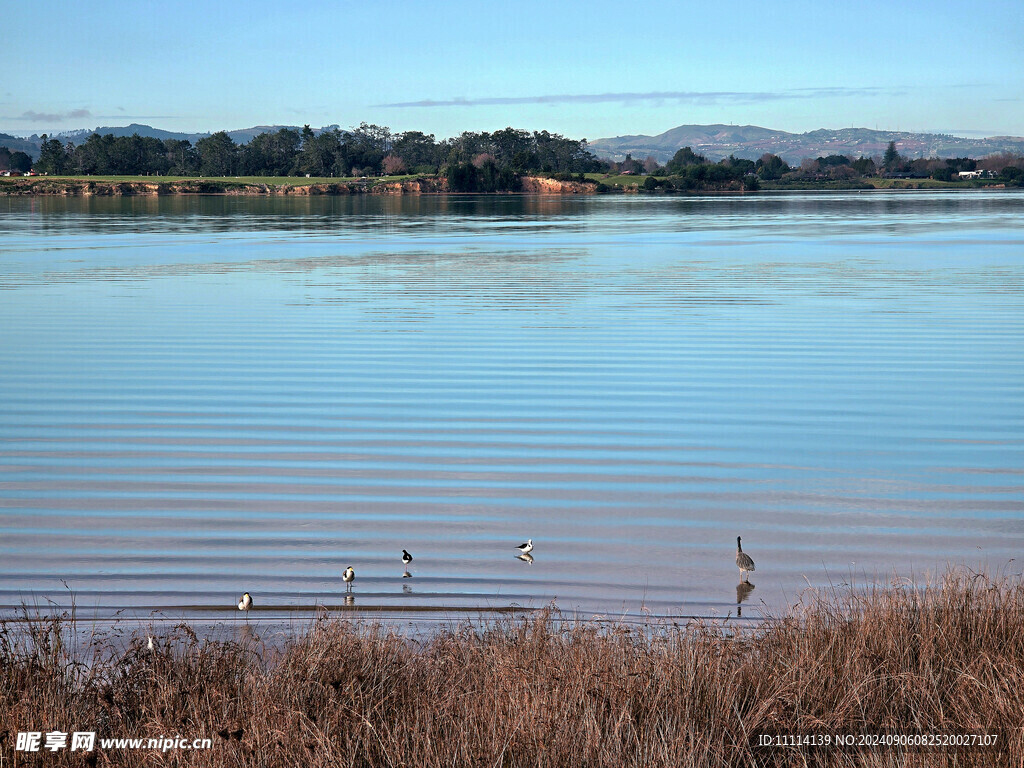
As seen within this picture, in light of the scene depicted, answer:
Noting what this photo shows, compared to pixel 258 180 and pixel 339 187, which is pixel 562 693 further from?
pixel 258 180

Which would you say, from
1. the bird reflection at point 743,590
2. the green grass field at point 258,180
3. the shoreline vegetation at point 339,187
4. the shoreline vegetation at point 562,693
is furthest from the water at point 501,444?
the green grass field at point 258,180

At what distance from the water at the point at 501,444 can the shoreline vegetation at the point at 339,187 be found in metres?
145


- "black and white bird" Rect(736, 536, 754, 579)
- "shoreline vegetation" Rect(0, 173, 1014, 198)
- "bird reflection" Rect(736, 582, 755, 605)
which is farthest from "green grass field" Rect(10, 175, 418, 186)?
"bird reflection" Rect(736, 582, 755, 605)

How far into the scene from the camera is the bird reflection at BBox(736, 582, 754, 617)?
7441 millimetres

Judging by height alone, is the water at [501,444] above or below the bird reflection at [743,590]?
above

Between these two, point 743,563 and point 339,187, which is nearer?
point 743,563

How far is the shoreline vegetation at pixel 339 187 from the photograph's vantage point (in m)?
163

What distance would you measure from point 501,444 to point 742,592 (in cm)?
484

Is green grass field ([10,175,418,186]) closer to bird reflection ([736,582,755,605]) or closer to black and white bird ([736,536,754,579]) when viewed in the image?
black and white bird ([736,536,754,579])

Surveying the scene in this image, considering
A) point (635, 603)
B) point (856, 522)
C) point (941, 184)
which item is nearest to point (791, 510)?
point (856, 522)

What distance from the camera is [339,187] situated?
170375 millimetres

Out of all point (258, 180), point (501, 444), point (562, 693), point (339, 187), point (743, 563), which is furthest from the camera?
point (258, 180)

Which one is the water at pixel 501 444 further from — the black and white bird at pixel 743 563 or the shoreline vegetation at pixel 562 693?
the shoreline vegetation at pixel 562 693

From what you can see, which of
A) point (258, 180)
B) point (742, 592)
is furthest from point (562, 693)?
point (258, 180)
